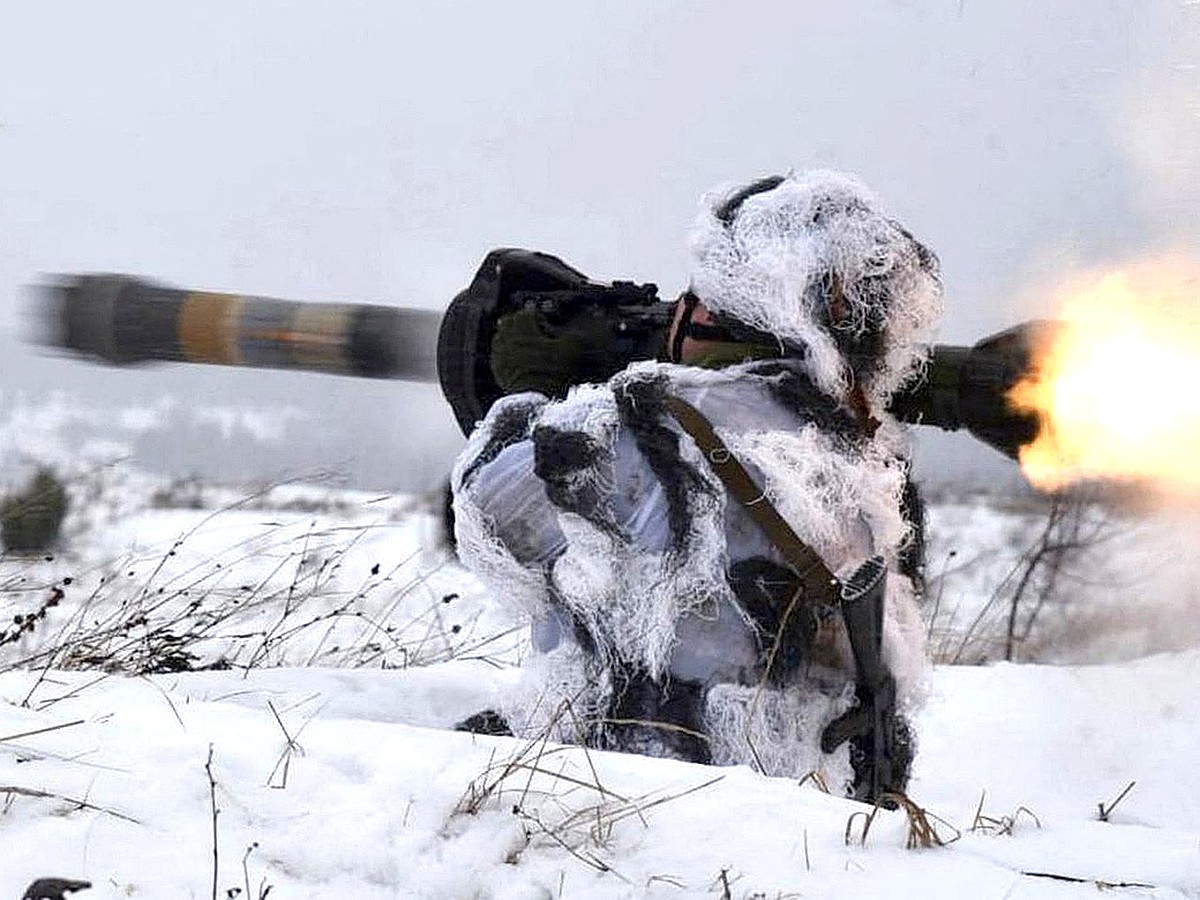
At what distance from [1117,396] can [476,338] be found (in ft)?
4.17

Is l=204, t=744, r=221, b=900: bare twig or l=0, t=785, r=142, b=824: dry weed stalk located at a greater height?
l=204, t=744, r=221, b=900: bare twig

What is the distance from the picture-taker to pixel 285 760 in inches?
97.2

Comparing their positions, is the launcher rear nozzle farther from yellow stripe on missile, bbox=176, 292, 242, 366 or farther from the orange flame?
the orange flame

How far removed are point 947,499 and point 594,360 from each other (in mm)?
8004

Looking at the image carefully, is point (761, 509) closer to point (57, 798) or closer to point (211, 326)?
point (57, 798)

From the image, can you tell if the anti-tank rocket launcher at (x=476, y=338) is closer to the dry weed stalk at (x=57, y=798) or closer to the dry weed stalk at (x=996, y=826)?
the dry weed stalk at (x=996, y=826)

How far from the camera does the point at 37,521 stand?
683cm

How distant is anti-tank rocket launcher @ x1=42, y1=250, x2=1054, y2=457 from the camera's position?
10.1ft

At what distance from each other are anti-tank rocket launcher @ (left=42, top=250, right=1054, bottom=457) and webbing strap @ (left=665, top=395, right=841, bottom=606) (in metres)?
0.30

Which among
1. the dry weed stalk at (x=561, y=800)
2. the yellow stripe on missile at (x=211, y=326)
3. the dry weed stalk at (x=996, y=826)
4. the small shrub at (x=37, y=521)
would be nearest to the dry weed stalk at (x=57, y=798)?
the dry weed stalk at (x=561, y=800)

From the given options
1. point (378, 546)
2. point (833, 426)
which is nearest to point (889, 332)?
point (833, 426)

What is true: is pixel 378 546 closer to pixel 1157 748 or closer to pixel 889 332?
pixel 1157 748

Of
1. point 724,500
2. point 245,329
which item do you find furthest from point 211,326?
point 724,500

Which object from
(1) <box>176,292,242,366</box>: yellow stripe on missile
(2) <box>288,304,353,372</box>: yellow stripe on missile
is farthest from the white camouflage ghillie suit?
(1) <box>176,292,242,366</box>: yellow stripe on missile
